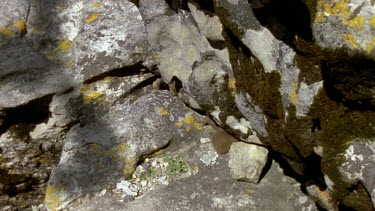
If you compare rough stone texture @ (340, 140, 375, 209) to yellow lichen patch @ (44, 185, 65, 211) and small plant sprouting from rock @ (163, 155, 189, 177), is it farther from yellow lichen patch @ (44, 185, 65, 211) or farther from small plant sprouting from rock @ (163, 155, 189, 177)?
yellow lichen patch @ (44, 185, 65, 211)

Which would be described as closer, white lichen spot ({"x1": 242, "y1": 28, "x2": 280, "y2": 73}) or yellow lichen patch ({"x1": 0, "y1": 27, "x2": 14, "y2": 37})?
white lichen spot ({"x1": 242, "y1": 28, "x2": 280, "y2": 73})

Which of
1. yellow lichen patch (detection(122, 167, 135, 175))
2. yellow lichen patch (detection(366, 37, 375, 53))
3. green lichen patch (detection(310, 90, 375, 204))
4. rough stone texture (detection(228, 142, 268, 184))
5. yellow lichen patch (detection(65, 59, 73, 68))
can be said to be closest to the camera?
yellow lichen patch (detection(366, 37, 375, 53))

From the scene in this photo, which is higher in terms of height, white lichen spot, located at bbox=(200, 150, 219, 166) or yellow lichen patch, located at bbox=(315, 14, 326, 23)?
yellow lichen patch, located at bbox=(315, 14, 326, 23)

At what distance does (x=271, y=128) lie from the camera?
2.07 m

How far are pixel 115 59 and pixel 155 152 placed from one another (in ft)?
1.58

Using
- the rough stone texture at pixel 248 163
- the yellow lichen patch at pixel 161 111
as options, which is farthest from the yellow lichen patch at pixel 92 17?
the rough stone texture at pixel 248 163

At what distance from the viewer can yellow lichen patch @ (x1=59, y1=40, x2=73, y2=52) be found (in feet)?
8.73

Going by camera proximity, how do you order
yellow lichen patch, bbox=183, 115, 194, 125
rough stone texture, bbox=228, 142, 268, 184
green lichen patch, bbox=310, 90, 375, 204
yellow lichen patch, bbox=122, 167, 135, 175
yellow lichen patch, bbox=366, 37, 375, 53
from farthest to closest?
yellow lichen patch, bbox=183, 115, 194, 125 → yellow lichen patch, bbox=122, 167, 135, 175 → rough stone texture, bbox=228, 142, 268, 184 → green lichen patch, bbox=310, 90, 375, 204 → yellow lichen patch, bbox=366, 37, 375, 53

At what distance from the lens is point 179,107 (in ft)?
8.39

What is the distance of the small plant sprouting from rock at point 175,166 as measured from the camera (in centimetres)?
241

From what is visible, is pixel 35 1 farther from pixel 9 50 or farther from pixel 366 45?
pixel 366 45

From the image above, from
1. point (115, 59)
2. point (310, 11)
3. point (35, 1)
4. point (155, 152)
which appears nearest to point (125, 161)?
point (155, 152)

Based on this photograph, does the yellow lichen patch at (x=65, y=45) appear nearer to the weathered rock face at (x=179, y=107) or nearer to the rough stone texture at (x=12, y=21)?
the weathered rock face at (x=179, y=107)

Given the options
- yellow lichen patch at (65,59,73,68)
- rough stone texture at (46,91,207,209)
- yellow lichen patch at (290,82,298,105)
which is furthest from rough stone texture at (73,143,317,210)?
yellow lichen patch at (65,59,73,68)
